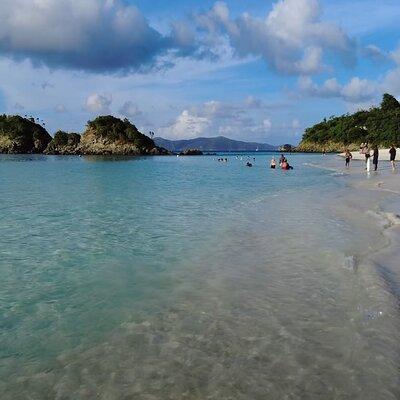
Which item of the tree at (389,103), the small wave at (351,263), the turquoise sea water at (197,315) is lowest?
the turquoise sea water at (197,315)

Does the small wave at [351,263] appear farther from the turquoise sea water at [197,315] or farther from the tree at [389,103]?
the tree at [389,103]

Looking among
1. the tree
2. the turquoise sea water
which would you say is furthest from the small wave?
the tree

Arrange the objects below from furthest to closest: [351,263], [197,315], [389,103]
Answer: [389,103], [351,263], [197,315]

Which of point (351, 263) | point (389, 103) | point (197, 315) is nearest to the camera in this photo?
point (197, 315)

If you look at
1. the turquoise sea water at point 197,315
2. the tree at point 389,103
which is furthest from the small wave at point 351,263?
the tree at point 389,103

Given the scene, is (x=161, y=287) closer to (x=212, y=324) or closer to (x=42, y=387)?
(x=212, y=324)

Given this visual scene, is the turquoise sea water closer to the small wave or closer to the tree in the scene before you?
the small wave

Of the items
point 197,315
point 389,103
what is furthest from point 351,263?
point 389,103

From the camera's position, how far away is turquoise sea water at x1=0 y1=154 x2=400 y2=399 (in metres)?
5.75

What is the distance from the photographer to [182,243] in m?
14.5

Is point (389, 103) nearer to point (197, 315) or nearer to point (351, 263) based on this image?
point (351, 263)

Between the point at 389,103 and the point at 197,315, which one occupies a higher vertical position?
the point at 389,103

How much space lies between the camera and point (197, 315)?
8109mm

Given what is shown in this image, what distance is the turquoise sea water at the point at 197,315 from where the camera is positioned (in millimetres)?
5746
